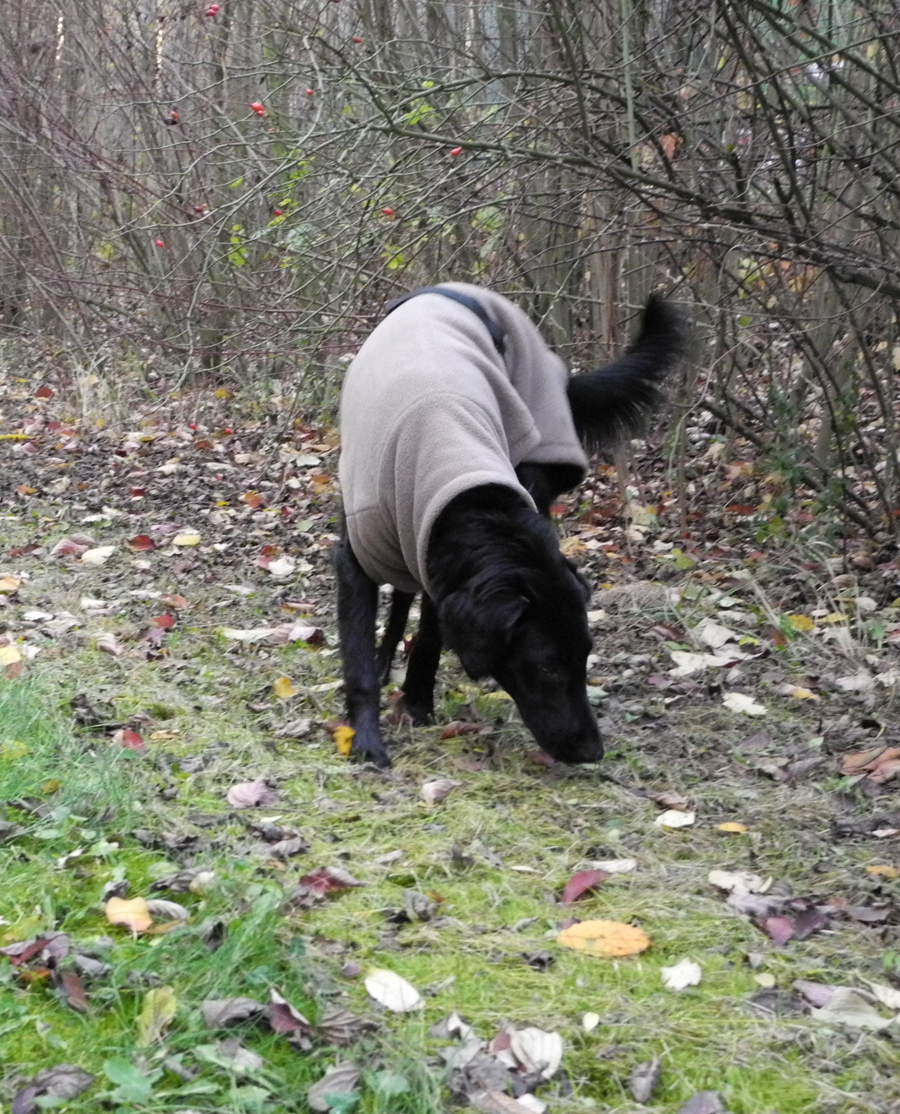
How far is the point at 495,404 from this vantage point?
4.14 meters

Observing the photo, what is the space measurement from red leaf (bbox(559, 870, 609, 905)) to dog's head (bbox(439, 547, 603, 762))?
0.81m

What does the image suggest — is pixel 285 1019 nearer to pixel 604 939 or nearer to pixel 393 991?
pixel 393 991

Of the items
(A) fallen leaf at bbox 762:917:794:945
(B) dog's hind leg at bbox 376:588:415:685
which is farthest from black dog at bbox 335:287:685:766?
(A) fallen leaf at bbox 762:917:794:945

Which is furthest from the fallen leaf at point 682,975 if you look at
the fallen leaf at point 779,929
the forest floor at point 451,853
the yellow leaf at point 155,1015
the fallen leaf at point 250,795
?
the fallen leaf at point 250,795

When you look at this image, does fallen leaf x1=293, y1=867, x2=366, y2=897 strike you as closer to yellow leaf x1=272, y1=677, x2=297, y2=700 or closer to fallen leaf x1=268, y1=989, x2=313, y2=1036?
fallen leaf x1=268, y1=989, x2=313, y2=1036

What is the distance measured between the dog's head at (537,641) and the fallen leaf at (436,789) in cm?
36

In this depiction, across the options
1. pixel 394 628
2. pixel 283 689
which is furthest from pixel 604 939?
pixel 394 628

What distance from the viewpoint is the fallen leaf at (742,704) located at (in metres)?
4.36

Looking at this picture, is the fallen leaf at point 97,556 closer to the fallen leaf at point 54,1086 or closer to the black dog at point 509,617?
the black dog at point 509,617

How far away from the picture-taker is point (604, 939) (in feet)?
8.86

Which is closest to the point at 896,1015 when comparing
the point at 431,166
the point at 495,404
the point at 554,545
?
the point at 554,545

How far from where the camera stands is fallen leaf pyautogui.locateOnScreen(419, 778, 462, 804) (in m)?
3.58

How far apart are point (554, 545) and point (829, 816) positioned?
115 centimetres

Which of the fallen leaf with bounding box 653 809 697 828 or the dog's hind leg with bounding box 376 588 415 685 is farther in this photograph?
the dog's hind leg with bounding box 376 588 415 685
